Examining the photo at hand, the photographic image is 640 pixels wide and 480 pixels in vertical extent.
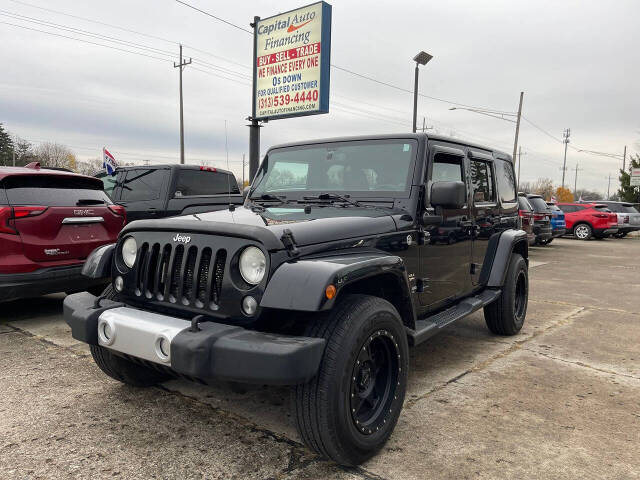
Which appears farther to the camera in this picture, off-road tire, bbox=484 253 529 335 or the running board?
off-road tire, bbox=484 253 529 335

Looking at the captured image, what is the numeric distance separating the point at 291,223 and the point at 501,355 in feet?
8.76

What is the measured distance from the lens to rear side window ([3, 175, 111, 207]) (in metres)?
4.66

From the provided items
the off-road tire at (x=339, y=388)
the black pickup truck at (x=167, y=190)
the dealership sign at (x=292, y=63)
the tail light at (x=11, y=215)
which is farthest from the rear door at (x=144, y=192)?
the dealership sign at (x=292, y=63)

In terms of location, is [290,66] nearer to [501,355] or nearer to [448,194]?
[501,355]

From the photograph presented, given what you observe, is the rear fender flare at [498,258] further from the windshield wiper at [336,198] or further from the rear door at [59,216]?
the rear door at [59,216]

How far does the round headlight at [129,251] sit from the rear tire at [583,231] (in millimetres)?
20689

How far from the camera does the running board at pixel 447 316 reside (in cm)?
310

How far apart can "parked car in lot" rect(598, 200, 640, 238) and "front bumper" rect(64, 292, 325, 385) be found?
21704 mm

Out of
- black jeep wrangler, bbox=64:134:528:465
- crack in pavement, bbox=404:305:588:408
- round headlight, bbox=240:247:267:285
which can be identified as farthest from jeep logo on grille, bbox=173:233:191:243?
crack in pavement, bbox=404:305:588:408

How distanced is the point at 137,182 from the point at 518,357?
6207 mm

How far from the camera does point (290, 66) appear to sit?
1279 centimetres

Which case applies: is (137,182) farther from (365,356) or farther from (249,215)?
(365,356)

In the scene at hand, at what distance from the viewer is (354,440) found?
239 centimetres

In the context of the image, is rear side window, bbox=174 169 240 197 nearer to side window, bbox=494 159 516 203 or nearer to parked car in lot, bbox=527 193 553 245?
side window, bbox=494 159 516 203
